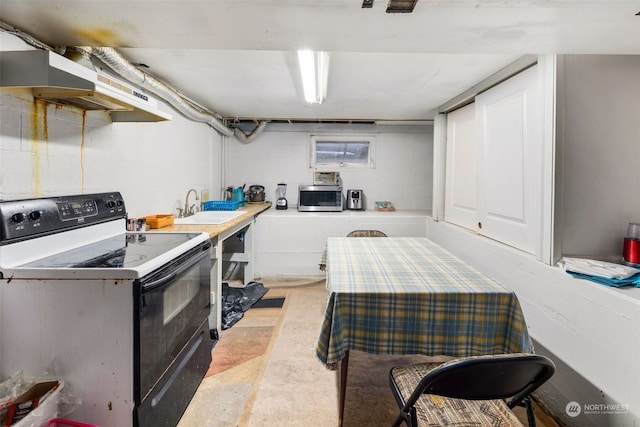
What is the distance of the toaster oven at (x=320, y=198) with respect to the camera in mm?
4227

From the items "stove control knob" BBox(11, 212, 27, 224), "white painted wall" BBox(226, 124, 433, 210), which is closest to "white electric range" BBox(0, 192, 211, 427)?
"stove control knob" BBox(11, 212, 27, 224)

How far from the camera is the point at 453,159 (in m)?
3.27

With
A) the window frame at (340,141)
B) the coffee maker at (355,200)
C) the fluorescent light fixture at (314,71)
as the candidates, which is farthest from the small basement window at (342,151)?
the fluorescent light fixture at (314,71)

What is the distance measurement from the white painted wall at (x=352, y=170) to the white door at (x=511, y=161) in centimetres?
188

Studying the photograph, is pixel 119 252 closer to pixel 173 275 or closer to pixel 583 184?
pixel 173 275

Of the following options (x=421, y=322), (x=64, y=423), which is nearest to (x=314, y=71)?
(x=421, y=322)

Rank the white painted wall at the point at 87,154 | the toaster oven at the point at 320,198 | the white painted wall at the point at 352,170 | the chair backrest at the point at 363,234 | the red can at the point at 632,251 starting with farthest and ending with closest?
1. the white painted wall at the point at 352,170
2. the toaster oven at the point at 320,198
3. the chair backrest at the point at 363,234
4. the red can at the point at 632,251
5. the white painted wall at the point at 87,154

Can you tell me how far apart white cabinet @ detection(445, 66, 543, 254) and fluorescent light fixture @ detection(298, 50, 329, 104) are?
1.32 m

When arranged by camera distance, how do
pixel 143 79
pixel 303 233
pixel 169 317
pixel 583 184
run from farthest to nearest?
pixel 303 233
pixel 143 79
pixel 583 184
pixel 169 317

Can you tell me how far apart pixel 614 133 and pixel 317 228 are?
2900 millimetres

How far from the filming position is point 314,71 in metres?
2.13

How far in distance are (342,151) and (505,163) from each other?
8.63 ft

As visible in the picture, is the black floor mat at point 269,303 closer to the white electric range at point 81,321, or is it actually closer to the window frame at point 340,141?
the white electric range at point 81,321

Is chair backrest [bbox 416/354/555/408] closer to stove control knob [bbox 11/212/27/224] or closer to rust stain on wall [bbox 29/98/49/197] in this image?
stove control knob [bbox 11/212/27/224]
